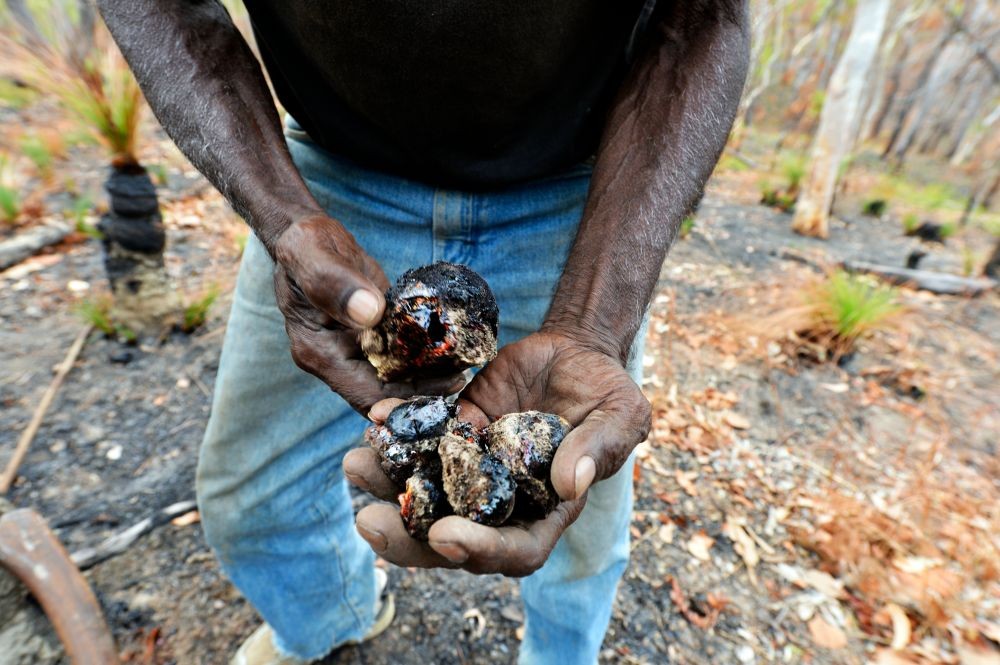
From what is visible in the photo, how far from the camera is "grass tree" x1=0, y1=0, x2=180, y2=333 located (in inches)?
131

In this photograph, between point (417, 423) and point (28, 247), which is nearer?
point (417, 423)

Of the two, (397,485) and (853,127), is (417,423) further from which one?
(853,127)

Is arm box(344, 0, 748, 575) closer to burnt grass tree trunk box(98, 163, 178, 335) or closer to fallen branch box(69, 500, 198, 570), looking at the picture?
fallen branch box(69, 500, 198, 570)

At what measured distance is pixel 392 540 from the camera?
1.08m

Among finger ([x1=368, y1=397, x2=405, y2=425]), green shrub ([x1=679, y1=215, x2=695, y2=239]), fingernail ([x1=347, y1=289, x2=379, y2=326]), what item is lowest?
green shrub ([x1=679, y1=215, x2=695, y2=239])

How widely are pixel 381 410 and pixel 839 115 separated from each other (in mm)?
8817

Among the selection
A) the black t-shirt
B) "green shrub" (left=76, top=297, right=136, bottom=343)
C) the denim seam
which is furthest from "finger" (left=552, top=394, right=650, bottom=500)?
"green shrub" (left=76, top=297, right=136, bottom=343)

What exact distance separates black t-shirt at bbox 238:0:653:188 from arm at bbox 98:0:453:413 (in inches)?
4.8

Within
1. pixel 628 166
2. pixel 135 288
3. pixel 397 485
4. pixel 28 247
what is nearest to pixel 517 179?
pixel 628 166

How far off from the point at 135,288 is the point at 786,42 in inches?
1224

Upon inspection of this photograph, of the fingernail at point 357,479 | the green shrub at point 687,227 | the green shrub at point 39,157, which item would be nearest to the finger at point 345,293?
the fingernail at point 357,479

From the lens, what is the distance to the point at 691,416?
138 inches

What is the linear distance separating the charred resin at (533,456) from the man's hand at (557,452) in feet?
0.12

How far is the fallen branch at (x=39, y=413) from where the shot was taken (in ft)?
8.71
